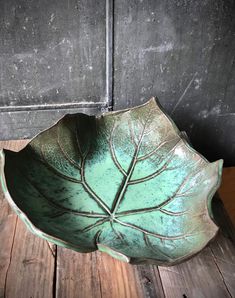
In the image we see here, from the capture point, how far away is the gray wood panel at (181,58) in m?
1.01

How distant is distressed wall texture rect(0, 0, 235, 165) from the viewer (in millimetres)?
996

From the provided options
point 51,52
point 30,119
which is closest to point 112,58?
point 51,52

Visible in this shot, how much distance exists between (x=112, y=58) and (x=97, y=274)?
2.00ft

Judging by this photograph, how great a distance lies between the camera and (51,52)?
1.05 m

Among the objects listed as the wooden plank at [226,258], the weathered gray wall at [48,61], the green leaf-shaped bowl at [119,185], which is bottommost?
the wooden plank at [226,258]

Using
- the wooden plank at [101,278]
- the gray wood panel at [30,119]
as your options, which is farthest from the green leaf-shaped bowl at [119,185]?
the gray wood panel at [30,119]

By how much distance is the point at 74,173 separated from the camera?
3.17 ft

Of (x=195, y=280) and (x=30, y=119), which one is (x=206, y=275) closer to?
(x=195, y=280)

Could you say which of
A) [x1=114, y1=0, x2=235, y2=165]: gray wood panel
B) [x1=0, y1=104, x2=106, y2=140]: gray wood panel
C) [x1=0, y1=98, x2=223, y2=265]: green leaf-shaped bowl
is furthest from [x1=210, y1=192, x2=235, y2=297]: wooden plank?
[x1=0, y1=104, x2=106, y2=140]: gray wood panel

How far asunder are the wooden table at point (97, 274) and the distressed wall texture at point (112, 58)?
45 centimetres

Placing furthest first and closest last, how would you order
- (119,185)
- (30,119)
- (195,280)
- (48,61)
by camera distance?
(30,119) < (48,61) < (119,185) < (195,280)

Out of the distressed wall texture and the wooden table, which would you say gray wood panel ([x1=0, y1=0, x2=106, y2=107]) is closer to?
the distressed wall texture

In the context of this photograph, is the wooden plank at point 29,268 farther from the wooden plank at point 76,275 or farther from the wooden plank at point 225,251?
the wooden plank at point 225,251

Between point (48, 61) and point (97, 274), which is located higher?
point (48, 61)
